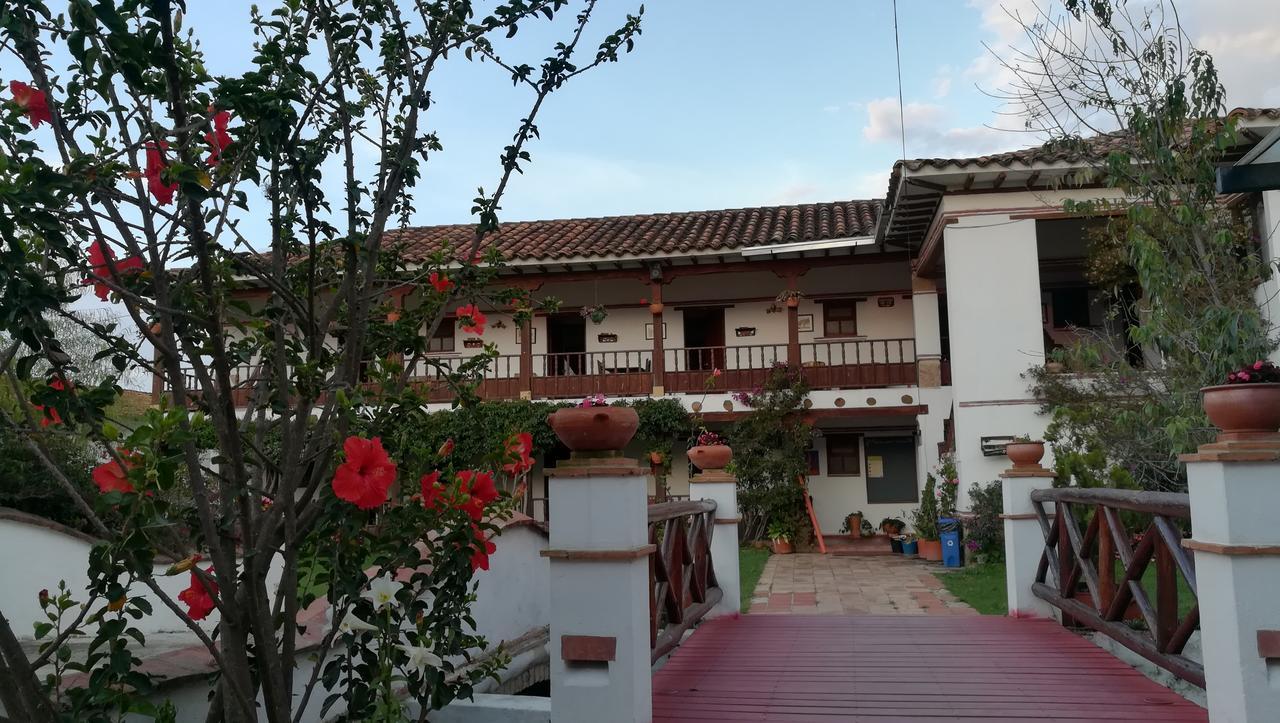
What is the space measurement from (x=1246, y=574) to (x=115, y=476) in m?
3.50

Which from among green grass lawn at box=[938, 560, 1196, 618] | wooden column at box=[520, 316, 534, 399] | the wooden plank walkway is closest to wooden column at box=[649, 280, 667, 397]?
wooden column at box=[520, 316, 534, 399]

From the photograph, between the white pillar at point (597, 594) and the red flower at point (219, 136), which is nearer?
the red flower at point (219, 136)

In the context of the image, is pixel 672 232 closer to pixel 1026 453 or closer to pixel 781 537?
pixel 781 537

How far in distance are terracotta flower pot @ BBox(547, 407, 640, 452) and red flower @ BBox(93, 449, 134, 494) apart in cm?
153

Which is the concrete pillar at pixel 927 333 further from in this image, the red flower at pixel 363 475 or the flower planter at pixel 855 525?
the red flower at pixel 363 475

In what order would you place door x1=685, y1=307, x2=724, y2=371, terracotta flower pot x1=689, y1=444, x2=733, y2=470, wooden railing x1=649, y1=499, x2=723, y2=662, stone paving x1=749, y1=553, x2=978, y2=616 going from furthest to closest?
door x1=685, y1=307, x2=724, y2=371
stone paving x1=749, y1=553, x2=978, y2=616
terracotta flower pot x1=689, y1=444, x2=733, y2=470
wooden railing x1=649, y1=499, x2=723, y2=662

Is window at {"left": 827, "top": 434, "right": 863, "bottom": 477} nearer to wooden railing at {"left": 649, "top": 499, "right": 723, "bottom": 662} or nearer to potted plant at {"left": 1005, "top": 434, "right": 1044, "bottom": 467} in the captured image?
potted plant at {"left": 1005, "top": 434, "right": 1044, "bottom": 467}

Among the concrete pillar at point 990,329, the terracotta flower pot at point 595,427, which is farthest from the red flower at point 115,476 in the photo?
the concrete pillar at point 990,329

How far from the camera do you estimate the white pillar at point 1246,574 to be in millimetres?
3041

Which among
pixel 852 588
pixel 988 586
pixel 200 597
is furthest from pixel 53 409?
pixel 988 586

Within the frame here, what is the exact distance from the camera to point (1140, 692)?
409 centimetres

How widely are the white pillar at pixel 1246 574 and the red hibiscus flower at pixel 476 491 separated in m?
2.51

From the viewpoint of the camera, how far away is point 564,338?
61.2ft

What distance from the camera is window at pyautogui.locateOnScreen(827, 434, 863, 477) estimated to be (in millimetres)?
16625
